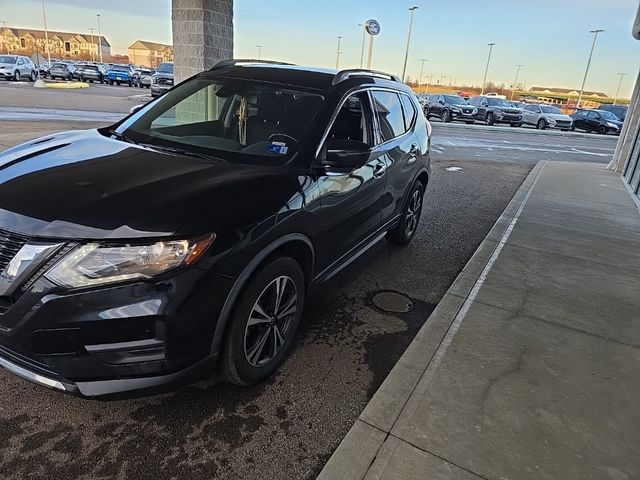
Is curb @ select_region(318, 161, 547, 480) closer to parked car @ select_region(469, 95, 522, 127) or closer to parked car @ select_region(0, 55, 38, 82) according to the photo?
parked car @ select_region(469, 95, 522, 127)

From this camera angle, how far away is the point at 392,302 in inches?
161

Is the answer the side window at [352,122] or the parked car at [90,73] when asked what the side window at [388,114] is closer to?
the side window at [352,122]

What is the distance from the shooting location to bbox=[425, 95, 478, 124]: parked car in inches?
1093

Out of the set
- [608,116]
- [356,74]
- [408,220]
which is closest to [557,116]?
[608,116]

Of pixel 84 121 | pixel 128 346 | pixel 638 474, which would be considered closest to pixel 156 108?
pixel 128 346

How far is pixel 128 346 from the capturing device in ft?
6.97

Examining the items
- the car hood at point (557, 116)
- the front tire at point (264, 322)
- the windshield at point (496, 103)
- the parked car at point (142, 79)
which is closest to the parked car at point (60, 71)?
the parked car at point (142, 79)

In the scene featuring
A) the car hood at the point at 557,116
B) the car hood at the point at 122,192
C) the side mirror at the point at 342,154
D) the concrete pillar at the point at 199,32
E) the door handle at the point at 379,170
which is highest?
the concrete pillar at the point at 199,32

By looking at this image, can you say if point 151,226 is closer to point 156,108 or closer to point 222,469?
point 222,469

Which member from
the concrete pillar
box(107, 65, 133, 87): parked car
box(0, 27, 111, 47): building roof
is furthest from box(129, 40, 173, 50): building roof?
the concrete pillar

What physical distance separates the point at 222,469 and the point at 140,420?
22.7 inches

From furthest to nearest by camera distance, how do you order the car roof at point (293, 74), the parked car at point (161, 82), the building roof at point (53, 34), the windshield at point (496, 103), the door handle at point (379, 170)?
the building roof at point (53, 34), the windshield at point (496, 103), the parked car at point (161, 82), the door handle at point (379, 170), the car roof at point (293, 74)

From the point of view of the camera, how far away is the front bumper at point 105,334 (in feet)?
6.76

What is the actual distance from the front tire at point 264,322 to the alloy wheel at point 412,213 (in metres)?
2.56
